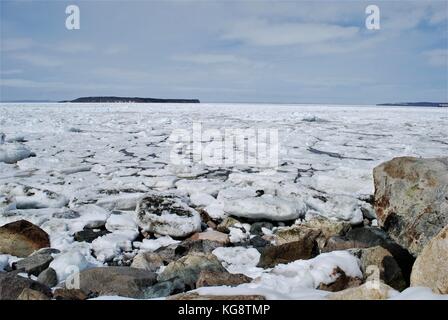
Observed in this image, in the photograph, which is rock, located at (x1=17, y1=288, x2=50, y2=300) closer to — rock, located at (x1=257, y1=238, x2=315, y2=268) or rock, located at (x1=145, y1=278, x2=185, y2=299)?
rock, located at (x1=145, y1=278, x2=185, y2=299)

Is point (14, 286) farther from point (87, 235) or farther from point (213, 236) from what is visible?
point (213, 236)

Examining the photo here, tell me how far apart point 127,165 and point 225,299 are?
4.94 meters

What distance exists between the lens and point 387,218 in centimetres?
403

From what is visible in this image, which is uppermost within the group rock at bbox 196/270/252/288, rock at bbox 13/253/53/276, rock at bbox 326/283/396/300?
rock at bbox 326/283/396/300

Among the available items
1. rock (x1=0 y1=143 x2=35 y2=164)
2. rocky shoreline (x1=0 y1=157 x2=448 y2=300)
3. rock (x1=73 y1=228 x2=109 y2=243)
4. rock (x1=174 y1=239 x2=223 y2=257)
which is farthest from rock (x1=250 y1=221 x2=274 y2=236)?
rock (x1=0 y1=143 x2=35 y2=164)

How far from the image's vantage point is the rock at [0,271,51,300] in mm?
2703

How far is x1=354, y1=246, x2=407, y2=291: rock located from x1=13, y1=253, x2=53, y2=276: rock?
2.55 m

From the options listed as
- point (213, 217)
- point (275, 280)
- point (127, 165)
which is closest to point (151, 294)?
point (275, 280)

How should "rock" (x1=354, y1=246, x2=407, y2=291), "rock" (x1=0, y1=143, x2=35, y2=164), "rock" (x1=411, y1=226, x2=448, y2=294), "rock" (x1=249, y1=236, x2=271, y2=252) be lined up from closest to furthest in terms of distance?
"rock" (x1=411, y1=226, x2=448, y2=294) < "rock" (x1=354, y1=246, x2=407, y2=291) < "rock" (x1=249, y1=236, x2=271, y2=252) < "rock" (x1=0, y1=143, x2=35, y2=164)

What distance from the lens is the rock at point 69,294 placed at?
2.78m

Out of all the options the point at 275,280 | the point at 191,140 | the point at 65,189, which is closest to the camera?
the point at 275,280

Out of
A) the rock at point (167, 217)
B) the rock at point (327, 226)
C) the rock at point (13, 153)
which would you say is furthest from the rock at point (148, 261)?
the rock at point (13, 153)

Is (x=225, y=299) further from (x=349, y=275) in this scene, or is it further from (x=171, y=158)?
(x=171, y=158)
